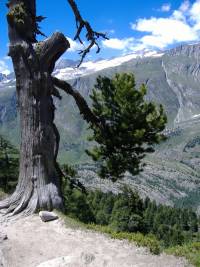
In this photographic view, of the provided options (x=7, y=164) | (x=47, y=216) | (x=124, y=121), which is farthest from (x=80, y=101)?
(x=7, y=164)

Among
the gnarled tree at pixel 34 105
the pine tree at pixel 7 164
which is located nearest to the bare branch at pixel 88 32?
the gnarled tree at pixel 34 105

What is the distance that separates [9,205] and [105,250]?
17.4ft

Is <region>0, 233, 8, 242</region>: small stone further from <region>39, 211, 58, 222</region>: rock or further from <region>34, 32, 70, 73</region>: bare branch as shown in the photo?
<region>34, 32, 70, 73</region>: bare branch

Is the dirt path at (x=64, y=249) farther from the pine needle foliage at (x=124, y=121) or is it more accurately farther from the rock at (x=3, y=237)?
the pine needle foliage at (x=124, y=121)

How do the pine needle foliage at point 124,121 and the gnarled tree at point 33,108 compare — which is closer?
the gnarled tree at point 33,108

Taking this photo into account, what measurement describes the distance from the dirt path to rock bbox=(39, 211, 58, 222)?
19 centimetres

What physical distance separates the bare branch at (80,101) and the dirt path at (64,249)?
246 inches

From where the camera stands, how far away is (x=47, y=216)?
53.8 ft

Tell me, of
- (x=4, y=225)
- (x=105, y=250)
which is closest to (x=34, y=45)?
(x=4, y=225)

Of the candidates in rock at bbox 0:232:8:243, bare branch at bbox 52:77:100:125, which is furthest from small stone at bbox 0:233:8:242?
bare branch at bbox 52:77:100:125

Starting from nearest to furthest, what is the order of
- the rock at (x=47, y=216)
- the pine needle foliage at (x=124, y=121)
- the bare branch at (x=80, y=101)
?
the rock at (x=47, y=216) < the bare branch at (x=80, y=101) < the pine needle foliage at (x=124, y=121)

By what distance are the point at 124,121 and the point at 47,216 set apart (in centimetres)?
678

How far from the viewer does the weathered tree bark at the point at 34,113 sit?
1731 cm

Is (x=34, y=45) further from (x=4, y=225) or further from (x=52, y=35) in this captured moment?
→ (x=4, y=225)
